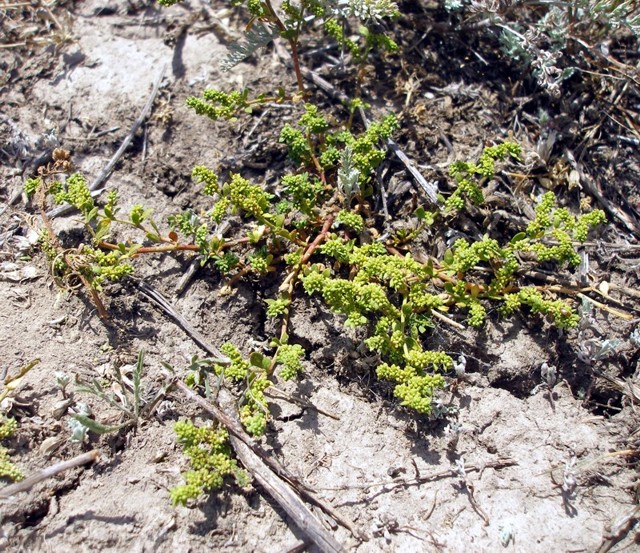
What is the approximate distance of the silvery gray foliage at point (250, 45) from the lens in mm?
3932

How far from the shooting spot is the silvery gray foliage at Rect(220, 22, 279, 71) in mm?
3932

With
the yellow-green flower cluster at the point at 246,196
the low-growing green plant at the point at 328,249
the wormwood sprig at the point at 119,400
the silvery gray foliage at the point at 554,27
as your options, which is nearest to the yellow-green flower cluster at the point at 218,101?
the low-growing green plant at the point at 328,249

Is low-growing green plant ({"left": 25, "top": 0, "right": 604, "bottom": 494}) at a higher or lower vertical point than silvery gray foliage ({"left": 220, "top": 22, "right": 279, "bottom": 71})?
lower

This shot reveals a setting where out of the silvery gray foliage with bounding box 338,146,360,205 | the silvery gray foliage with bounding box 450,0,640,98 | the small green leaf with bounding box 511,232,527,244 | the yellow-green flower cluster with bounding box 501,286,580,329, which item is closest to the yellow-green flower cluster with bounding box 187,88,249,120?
the silvery gray foliage with bounding box 338,146,360,205

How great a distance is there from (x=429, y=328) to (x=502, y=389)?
60 centimetres

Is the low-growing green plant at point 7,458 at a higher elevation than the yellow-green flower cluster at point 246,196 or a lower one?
lower

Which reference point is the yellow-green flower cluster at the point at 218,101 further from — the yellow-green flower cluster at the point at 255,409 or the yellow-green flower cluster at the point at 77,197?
the yellow-green flower cluster at the point at 255,409

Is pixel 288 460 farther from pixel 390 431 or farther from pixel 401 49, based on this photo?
pixel 401 49

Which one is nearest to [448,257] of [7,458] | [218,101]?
[218,101]

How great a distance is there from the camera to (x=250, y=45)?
3.99m

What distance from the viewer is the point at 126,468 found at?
3121mm

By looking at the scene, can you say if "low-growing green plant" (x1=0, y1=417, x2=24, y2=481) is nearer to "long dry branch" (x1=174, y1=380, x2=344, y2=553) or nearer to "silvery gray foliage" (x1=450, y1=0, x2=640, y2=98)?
"long dry branch" (x1=174, y1=380, x2=344, y2=553)

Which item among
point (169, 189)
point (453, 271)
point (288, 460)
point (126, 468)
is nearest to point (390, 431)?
point (288, 460)

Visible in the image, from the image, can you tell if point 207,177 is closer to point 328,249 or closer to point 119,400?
point 328,249
